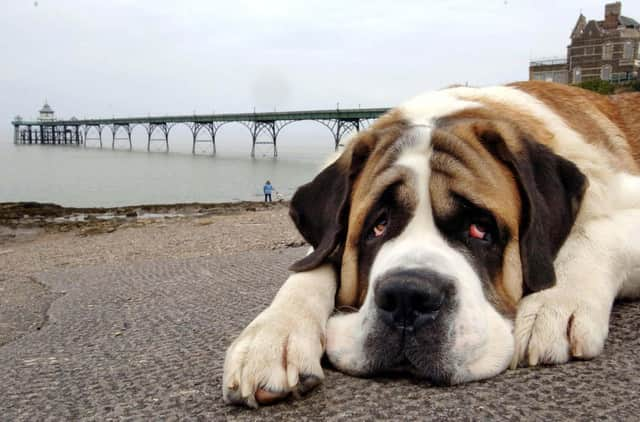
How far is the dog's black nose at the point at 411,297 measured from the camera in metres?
2.07

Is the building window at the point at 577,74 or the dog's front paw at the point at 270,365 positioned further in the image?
the building window at the point at 577,74

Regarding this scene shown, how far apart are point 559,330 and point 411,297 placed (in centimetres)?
71

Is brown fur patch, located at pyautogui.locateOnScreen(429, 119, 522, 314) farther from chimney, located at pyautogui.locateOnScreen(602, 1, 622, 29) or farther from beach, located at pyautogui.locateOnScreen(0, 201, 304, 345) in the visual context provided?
chimney, located at pyautogui.locateOnScreen(602, 1, 622, 29)

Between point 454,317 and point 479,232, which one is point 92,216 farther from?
point 454,317

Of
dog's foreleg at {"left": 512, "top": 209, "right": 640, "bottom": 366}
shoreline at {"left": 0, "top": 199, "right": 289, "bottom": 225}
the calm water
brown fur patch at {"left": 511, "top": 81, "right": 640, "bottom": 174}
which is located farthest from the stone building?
dog's foreleg at {"left": 512, "top": 209, "right": 640, "bottom": 366}

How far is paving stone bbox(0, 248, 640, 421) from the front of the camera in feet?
6.50

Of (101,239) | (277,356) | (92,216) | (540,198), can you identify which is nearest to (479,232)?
(540,198)

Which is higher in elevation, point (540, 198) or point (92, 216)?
point (540, 198)

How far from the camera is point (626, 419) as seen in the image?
1.83 meters

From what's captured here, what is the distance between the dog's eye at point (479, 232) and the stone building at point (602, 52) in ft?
243

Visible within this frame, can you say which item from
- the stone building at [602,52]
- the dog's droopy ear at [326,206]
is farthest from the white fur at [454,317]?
the stone building at [602,52]

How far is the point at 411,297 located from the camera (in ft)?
6.82

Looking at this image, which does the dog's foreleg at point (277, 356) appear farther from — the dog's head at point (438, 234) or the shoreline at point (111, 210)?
the shoreline at point (111, 210)

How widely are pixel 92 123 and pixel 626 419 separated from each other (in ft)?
428
